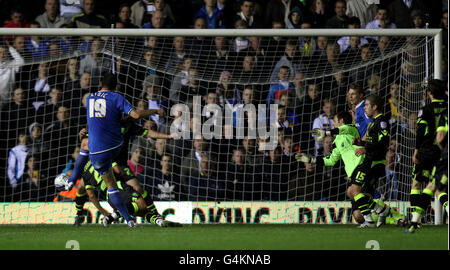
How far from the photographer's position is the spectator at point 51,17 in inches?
536

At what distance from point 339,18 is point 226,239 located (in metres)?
6.22

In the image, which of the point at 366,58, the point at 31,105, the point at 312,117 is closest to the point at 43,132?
the point at 31,105

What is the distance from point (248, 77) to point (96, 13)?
2.81 m

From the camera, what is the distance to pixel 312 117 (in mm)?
12797

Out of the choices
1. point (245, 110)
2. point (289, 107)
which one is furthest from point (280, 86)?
point (245, 110)

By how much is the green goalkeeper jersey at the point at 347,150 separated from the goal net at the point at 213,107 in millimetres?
1815

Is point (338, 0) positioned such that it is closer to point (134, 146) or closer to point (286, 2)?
point (286, 2)

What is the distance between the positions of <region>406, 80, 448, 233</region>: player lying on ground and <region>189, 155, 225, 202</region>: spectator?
3.82 metres

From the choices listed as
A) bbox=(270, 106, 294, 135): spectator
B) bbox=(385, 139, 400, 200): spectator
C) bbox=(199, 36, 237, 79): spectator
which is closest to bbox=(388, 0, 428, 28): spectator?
bbox=(385, 139, 400, 200): spectator

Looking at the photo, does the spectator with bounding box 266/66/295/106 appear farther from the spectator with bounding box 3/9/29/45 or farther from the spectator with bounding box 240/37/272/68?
the spectator with bounding box 3/9/29/45

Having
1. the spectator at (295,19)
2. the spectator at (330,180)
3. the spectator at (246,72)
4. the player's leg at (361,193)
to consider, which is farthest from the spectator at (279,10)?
the player's leg at (361,193)

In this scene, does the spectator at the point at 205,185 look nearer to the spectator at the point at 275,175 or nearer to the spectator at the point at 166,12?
the spectator at the point at 275,175

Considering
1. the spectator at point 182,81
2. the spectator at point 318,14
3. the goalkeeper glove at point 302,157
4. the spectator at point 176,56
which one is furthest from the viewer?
the spectator at point 318,14

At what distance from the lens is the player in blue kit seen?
978 cm
